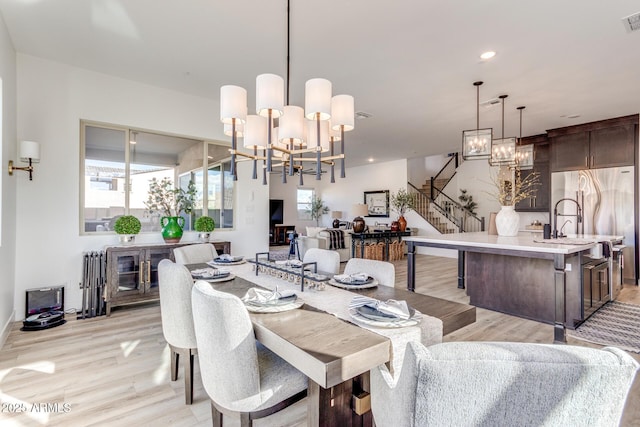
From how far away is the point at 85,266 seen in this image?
3637 millimetres

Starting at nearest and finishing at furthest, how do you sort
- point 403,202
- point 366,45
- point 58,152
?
point 366,45 < point 58,152 < point 403,202

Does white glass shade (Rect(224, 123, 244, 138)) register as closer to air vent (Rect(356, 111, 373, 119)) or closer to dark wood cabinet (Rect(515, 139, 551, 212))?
air vent (Rect(356, 111, 373, 119))

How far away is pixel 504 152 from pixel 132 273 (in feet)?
16.7

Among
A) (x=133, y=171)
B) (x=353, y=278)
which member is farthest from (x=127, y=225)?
(x=353, y=278)

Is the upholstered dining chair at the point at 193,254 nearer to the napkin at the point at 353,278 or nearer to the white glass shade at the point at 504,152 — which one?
the napkin at the point at 353,278

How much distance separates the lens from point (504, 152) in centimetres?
415

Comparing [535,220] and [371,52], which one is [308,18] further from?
[535,220]

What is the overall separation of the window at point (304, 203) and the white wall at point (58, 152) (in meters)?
8.52

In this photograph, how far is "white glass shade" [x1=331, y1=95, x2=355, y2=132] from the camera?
2328mm

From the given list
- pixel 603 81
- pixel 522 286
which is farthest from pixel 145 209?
pixel 603 81

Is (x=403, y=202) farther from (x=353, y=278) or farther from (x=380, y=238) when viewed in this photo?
(x=353, y=278)

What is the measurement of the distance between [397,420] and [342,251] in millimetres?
6388

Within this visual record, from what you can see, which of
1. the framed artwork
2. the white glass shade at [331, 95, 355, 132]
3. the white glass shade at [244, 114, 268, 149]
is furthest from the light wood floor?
the framed artwork

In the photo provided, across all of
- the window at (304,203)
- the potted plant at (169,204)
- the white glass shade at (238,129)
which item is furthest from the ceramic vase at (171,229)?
the window at (304,203)
